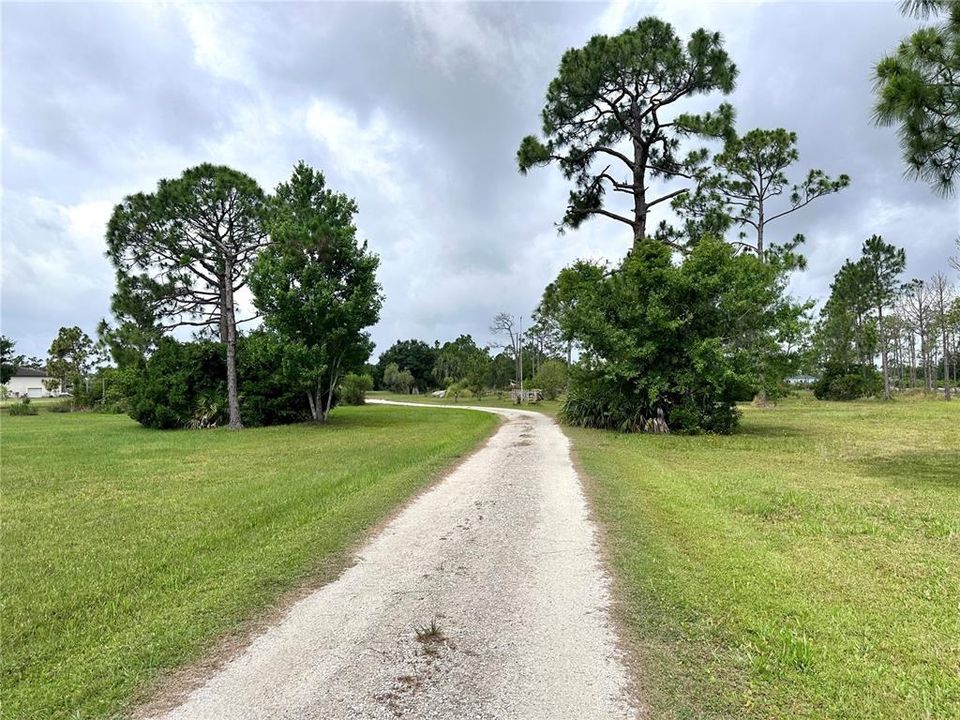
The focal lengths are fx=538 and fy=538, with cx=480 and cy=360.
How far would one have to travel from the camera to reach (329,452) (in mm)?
13250

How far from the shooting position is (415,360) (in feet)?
281

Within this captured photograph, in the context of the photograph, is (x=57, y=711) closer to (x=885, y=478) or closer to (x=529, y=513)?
(x=529, y=513)

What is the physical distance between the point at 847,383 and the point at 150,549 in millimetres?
46642

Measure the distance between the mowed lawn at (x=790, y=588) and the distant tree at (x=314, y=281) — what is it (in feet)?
47.4

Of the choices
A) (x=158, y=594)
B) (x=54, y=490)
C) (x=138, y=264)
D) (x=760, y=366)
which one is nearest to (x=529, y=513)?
(x=158, y=594)

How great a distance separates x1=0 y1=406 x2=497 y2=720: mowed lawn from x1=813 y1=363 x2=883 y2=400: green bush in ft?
129

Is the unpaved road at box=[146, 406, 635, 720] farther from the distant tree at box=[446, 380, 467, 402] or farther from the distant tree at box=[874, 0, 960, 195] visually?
the distant tree at box=[446, 380, 467, 402]

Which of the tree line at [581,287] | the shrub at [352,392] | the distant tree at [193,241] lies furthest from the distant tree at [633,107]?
the shrub at [352,392]

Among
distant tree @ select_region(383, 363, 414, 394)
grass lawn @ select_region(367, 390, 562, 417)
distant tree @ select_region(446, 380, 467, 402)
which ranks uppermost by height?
distant tree @ select_region(383, 363, 414, 394)

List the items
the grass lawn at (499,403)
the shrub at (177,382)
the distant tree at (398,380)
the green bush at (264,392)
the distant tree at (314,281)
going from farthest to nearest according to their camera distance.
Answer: the distant tree at (398,380) → the grass lawn at (499,403) → the green bush at (264,392) → the shrub at (177,382) → the distant tree at (314,281)

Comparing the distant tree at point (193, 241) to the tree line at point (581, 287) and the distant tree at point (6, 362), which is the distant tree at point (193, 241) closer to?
the tree line at point (581, 287)

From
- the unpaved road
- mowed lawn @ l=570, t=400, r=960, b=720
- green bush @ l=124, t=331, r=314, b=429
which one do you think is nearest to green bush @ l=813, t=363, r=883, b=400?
mowed lawn @ l=570, t=400, r=960, b=720

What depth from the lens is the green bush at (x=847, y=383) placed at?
4034 cm

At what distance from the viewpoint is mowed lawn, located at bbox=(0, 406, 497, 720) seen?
3227 millimetres
